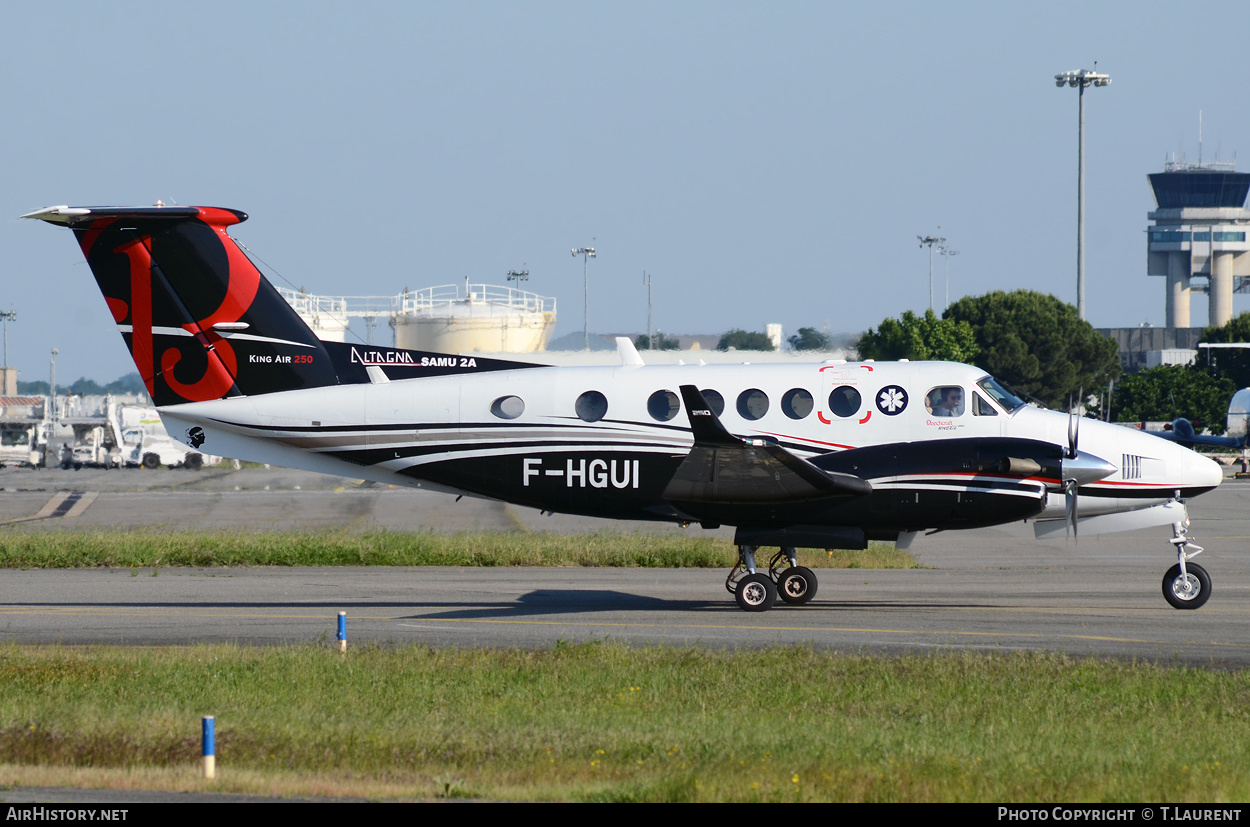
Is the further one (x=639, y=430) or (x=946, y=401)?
(x=639, y=430)

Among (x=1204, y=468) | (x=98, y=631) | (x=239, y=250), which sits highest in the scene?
(x=239, y=250)

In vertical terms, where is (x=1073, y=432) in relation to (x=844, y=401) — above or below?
below

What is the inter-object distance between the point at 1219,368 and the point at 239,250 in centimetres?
9644

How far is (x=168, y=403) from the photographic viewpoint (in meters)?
19.4

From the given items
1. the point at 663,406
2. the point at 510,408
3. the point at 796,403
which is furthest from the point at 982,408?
the point at 510,408

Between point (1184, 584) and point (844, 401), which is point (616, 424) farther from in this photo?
point (1184, 584)

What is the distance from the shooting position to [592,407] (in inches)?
742

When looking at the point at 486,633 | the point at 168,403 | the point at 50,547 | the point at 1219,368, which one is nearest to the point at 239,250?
the point at 168,403

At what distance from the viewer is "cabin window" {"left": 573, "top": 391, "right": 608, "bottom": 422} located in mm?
18844

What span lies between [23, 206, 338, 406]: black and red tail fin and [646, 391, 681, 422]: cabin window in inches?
202

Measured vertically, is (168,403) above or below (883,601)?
above

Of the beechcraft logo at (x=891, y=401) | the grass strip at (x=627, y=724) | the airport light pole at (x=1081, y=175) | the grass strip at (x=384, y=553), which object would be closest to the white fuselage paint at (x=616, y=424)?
the beechcraft logo at (x=891, y=401)

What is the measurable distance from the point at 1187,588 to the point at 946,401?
440 centimetres

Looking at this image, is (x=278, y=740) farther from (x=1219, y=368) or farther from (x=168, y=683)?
(x=1219, y=368)
